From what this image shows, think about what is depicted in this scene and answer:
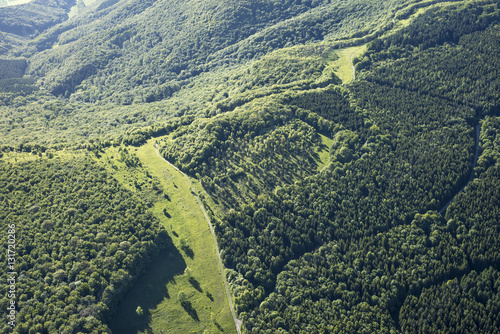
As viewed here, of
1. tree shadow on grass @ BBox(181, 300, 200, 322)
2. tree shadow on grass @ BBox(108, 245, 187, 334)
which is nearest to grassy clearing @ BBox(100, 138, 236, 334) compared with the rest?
tree shadow on grass @ BBox(108, 245, 187, 334)

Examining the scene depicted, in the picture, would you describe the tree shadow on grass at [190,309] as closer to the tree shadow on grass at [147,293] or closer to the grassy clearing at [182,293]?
the grassy clearing at [182,293]

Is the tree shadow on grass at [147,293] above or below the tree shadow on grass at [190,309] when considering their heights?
above

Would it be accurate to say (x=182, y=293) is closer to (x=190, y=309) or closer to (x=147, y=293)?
(x=190, y=309)

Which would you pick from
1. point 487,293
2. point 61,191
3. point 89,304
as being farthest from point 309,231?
point 61,191

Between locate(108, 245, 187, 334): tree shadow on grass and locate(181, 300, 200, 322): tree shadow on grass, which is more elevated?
locate(108, 245, 187, 334): tree shadow on grass

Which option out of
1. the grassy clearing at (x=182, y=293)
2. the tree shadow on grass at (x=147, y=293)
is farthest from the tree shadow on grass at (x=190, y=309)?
the tree shadow on grass at (x=147, y=293)

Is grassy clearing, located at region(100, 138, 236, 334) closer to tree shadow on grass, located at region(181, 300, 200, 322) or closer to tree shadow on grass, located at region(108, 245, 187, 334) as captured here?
tree shadow on grass, located at region(108, 245, 187, 334)

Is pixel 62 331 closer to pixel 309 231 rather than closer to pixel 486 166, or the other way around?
pixel 309 231

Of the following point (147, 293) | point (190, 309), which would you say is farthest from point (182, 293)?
point (147, 293)
